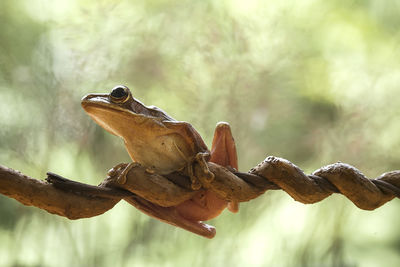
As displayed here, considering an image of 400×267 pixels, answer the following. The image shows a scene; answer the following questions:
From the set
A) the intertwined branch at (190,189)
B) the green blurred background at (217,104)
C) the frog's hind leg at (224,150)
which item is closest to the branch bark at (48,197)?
the intertwined branch at (190,189)

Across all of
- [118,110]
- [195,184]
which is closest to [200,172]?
[195,184]

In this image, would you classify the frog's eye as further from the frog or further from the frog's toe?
the frog's toe

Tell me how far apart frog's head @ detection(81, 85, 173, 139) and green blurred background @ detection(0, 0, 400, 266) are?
30.0 inches

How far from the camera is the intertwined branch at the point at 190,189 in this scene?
1.82ft

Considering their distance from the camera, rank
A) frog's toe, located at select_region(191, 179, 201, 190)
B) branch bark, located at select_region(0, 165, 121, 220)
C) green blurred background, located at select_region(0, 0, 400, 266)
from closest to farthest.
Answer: branch bark, located at select_region(0, 165, 121, 220) < frog's toe, located at select_region(191, 179, 201, 190) < green blurred background, located at select_region(0, 0, 400, 266)

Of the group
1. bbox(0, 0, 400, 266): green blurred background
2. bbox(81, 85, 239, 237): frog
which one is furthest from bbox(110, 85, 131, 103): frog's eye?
bbox(0, 0, 400, 266): green blurred background

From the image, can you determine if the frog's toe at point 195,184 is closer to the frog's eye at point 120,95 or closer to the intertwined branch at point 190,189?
the intertwined branch at point 190,189

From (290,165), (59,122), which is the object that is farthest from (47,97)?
(290,165)

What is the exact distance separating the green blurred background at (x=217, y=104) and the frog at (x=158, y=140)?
72 cm

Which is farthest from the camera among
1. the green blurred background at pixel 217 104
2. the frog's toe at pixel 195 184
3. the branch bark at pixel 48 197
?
the green blurred background at pixel 217 104

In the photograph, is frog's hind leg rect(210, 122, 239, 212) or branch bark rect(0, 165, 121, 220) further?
frog's hind leg rect(210, 122, 239, 212)

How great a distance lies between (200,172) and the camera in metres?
0.63

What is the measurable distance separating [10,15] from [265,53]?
0.83 metres

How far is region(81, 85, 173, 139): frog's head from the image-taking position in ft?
2.12
